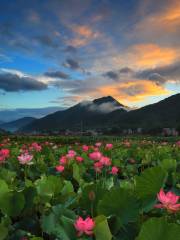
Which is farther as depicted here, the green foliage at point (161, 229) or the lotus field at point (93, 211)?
the lotus field at point (93, 211)

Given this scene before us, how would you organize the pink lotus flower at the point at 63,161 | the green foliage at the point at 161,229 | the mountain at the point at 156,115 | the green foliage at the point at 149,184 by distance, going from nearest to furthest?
1. the green foliage at the point at 161,229
2. the green foliage at the point at 149,184
3. the pink lotus flower at the point at 63,161
4. the mountain at the point at 156,115

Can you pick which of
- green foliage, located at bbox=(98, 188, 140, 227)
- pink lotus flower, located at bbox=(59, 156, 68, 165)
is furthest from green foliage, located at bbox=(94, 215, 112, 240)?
pink lotus flower, located at bbox=(59, 156, 68, 165)

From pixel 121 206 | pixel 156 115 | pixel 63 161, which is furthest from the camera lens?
pixel 156 115

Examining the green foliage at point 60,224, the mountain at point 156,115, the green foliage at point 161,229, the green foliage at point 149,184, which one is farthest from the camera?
the mountain at point 156,115

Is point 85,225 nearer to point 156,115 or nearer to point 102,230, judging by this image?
point 102,230

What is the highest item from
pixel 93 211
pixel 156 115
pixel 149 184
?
pixel 156 115

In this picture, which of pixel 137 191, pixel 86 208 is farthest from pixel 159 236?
pixel 86 208

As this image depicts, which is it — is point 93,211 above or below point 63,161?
below

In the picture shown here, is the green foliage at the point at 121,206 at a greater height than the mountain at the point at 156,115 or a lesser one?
lesser

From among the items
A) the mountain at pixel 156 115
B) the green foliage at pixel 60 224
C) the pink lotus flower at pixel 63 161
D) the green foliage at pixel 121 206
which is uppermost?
the mountain at pixel 156 115

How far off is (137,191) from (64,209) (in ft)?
1.40

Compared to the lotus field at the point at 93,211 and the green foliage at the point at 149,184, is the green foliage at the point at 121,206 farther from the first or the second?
the green foliage at the point at 149,184

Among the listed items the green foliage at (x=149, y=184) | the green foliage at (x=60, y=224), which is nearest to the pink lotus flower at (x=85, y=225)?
the green foliage at (x=60, y=224)

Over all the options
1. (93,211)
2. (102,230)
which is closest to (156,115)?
(93,211)
